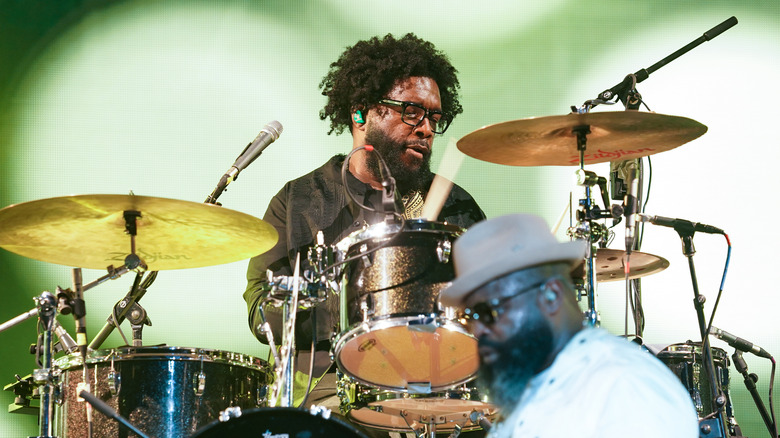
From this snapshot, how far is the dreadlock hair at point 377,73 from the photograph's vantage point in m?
4.86

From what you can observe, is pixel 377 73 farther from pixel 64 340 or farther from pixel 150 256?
pixel 64 340

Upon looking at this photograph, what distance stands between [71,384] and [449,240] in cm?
157

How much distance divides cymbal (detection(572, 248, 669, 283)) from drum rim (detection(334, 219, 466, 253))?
3.12 ft

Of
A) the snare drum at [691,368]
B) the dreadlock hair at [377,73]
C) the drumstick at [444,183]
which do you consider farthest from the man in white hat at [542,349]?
the dreadlock hair at [377,73]

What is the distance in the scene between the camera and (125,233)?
3.45m

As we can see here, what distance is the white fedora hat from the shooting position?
6.44ft

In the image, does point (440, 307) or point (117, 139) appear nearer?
point (440, 307)

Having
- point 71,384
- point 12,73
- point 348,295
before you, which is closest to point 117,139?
point 12,73

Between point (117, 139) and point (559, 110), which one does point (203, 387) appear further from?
point (559, 110)

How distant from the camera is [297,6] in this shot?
17.0ft

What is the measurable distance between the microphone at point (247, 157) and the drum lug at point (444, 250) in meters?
0.91

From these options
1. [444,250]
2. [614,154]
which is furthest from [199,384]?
[614,154]

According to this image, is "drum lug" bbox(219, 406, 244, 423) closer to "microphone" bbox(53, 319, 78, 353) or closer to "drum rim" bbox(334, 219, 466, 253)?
"drum rim" bbox(334, 219, 466, 253)

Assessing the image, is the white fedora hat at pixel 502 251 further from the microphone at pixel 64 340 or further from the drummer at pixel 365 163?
the microphone at pixel 64 340
